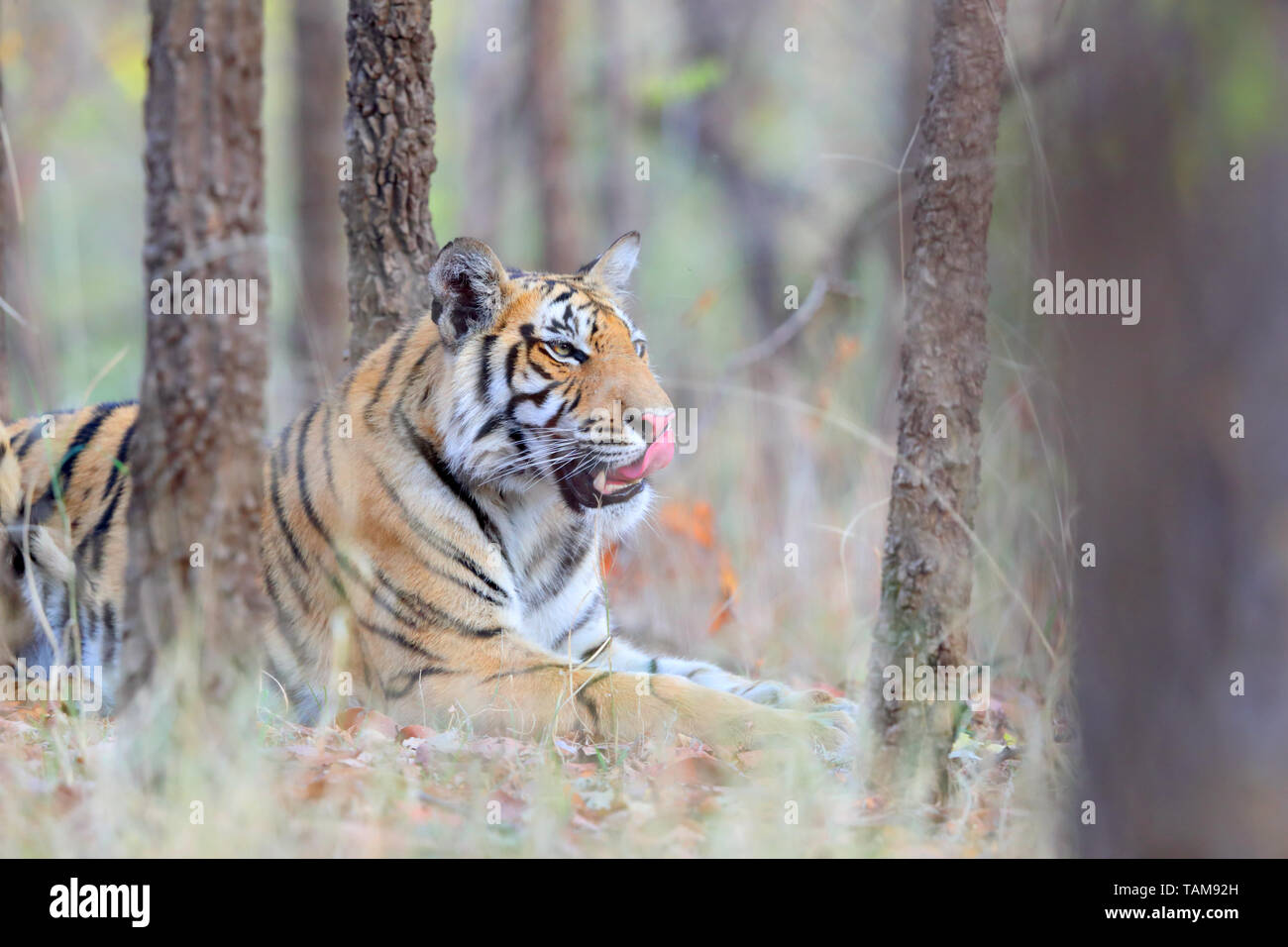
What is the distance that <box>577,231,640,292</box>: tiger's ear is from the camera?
4.85 metres

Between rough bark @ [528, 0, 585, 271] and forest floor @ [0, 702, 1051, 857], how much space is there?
665 centimetres

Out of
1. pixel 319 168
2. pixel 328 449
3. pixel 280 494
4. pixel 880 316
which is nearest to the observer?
pixel 328 449

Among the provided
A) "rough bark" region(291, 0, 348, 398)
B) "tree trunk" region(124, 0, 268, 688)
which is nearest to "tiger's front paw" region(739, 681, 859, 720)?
"tree trunk" region(124, 0, 268, 688)

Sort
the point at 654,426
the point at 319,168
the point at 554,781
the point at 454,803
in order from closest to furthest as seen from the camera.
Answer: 1. the point at 454,803
2. the point at 554,781
3. the point at 654,426
4. the point at 319,168

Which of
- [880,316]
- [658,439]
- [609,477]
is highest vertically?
[880,316]

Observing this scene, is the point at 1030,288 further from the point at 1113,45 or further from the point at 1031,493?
the point at 1113,45

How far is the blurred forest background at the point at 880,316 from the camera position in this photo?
1.87m

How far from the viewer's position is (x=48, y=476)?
4848mm

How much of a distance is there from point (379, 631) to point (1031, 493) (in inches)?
115

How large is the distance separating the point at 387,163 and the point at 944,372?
8.82 feet

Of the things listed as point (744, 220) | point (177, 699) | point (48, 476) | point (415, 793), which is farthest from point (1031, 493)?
point (744, 220)

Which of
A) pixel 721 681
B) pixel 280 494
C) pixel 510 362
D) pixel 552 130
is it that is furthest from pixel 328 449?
pixel 552 130

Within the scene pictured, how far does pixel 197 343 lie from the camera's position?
304 cm

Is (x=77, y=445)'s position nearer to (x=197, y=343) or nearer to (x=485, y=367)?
(x=485, y=367)
